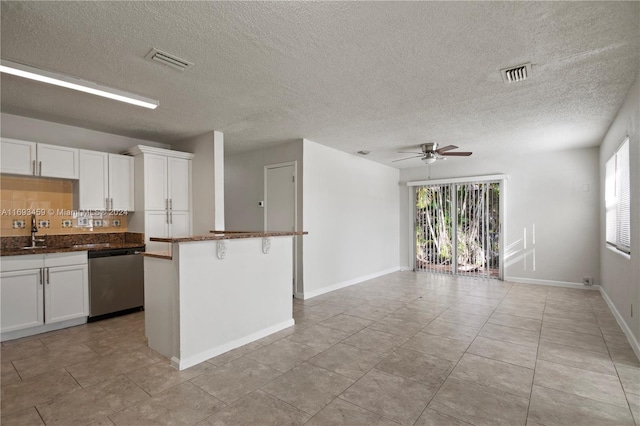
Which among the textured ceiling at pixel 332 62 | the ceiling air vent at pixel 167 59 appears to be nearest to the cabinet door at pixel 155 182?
the textured ceiling at pixel 332 62

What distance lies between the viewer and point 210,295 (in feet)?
9.66

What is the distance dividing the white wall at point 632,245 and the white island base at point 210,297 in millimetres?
3558

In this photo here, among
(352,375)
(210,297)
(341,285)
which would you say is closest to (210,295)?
(210,297)

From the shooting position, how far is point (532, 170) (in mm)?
6168

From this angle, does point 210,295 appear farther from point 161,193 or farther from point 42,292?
point 161,193

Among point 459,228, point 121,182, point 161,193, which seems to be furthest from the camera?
point 459,228

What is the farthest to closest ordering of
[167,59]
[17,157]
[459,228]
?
1. [459,228]
2. [17,157]
3. [167,59]

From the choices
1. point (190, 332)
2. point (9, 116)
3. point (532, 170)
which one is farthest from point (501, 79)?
point (9, 116)

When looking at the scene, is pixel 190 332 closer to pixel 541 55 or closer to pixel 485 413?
pixel 485 413

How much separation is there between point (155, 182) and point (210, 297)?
257 cm

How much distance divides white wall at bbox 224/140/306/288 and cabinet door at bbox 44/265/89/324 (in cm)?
275

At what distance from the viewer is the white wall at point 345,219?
522 cm

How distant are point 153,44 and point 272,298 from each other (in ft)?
8.59

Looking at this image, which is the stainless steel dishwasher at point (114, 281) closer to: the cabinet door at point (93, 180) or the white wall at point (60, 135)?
the cabinet door at point (93, 180)
